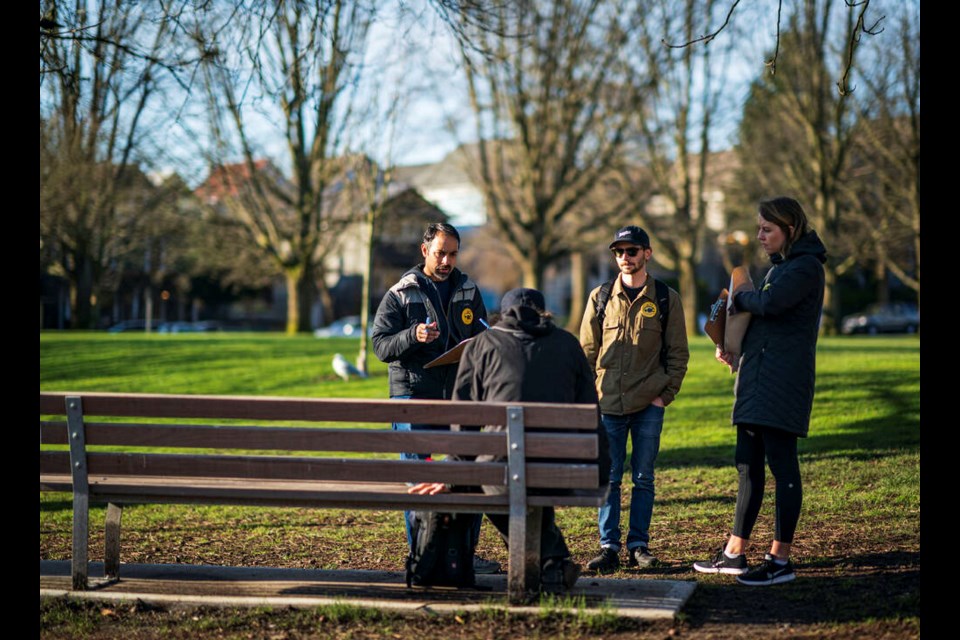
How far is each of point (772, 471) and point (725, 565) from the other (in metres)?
0.63

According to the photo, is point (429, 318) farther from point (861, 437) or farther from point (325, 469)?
point (861, 437)

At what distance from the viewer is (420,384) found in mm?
5809

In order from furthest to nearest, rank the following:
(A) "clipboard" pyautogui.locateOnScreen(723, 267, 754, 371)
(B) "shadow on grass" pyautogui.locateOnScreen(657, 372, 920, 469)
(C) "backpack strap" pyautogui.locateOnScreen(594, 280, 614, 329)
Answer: (B) "shadow on grass" pyautogui.locateOnScreen(657, 372, 920, 469), (C) "backpack strap" pyautogui.locateOnScreen(594, 280, 614, 329), (A) "clipboard" pyautogui.locateOnScreen(723, 267, 754, 371)

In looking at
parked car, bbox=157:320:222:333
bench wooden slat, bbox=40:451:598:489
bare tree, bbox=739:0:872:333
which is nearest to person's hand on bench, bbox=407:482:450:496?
bench wooden slat, bbox=40:451:598:489

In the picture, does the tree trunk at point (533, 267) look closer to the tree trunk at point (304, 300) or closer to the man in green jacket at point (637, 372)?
the tree trunk at point (304, 300)

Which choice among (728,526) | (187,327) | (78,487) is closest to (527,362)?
(78,487)

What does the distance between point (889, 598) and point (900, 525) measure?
1.96 meters

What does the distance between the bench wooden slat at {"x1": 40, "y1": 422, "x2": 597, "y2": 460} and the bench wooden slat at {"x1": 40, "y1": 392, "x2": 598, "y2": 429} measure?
0.21ft

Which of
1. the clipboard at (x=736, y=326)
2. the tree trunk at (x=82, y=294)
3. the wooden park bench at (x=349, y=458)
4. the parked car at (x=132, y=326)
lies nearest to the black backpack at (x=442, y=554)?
the wooden park bench at (x=349, y=458)

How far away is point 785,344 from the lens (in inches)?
206

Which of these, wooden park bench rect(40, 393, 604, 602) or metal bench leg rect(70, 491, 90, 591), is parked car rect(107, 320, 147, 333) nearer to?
metal bench leg rect(70, 491, 90, 591)

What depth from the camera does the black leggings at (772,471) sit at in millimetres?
5227

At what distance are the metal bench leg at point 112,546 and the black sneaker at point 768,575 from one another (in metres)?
3.26

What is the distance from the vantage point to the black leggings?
5227mm
